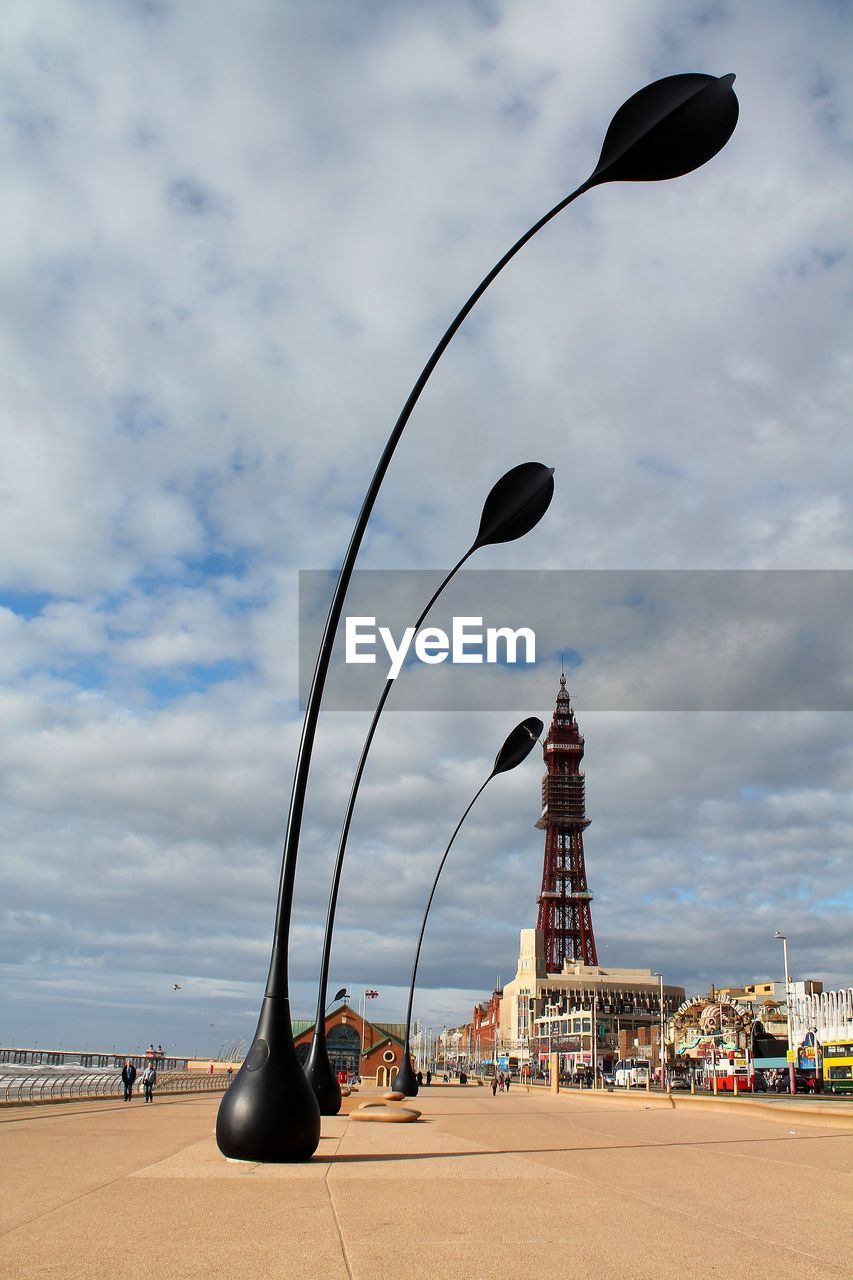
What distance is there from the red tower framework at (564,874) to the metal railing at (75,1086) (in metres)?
94.7

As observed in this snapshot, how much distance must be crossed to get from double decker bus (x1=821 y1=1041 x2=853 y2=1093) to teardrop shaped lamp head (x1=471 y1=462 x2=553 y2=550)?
4490cm

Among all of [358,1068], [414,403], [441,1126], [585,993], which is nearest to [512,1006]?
[585,993]

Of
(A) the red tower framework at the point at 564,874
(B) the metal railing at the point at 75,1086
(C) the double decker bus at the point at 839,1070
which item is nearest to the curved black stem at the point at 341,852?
(B) the metal railing at the point at 75,1086

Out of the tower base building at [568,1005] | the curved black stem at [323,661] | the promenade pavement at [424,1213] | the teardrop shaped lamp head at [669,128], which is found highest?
the teardrop shaped lamp head at [669,128]

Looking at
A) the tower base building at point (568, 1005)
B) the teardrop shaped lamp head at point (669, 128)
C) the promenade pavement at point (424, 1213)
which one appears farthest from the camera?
the tower base building at point (568, 1005)

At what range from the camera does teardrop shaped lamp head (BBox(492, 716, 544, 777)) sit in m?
20.9

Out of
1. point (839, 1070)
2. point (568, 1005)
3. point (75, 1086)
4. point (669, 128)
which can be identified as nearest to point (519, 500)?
point (669, 128)

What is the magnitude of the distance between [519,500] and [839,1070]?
1827 inches

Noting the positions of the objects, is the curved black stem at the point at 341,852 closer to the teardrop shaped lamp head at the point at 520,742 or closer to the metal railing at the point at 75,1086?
the teardrop shaped lamp head at the point at 520,742

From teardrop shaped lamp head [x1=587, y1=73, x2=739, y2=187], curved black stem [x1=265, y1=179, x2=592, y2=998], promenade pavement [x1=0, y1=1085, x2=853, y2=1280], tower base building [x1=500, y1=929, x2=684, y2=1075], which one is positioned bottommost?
tower base building [x1=500, y1=929, x2=684, y2=1075]

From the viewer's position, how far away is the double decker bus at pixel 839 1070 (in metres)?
48.0

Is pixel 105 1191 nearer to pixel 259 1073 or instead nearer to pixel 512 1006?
pixel 259 1073

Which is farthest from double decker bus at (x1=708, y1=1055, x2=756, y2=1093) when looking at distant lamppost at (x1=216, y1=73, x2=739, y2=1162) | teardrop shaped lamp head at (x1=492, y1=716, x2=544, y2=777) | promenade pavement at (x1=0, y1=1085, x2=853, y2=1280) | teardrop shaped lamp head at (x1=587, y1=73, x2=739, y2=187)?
teardrop shaped lamp head at (x1=587, y1=73, x2=739, y2=187)

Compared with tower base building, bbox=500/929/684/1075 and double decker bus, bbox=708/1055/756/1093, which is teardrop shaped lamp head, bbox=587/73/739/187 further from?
tower base building, bbox=500/929/684/1075
